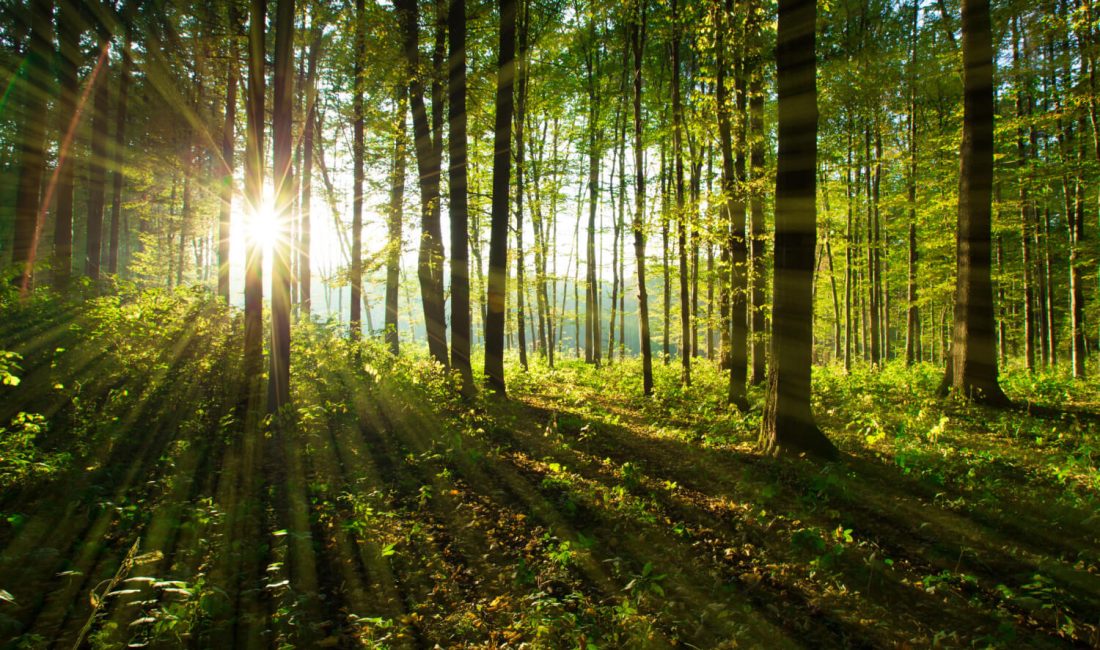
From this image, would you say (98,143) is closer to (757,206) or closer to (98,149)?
(98,149)

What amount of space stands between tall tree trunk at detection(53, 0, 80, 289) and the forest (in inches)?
4.2

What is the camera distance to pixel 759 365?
45.8 ft

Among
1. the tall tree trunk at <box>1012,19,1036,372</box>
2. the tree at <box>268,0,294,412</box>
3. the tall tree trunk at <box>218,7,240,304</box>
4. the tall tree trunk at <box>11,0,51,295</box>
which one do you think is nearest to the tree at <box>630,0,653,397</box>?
the tree at <box>268,0,294,412</box>

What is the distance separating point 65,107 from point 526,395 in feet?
49.1

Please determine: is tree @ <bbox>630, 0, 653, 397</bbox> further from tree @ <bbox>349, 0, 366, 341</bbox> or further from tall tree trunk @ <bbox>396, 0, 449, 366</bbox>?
tree @ <bbox>349, 0, 366, 341</bbox>

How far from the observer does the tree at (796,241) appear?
22.2ft

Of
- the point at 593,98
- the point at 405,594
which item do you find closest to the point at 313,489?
the point at 405,594

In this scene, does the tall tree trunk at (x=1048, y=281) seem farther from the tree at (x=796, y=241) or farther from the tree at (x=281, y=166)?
the tree at (x=281, y=166)

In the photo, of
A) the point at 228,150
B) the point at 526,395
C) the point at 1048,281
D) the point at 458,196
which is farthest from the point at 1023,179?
the point at 228,150

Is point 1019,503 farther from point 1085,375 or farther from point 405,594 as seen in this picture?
point 1085,375

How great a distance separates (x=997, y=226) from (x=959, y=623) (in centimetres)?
1860

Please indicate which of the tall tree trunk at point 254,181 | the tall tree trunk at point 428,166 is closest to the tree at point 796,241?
the tall tree trunk at point 428,166

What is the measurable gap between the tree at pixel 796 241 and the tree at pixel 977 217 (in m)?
5.06

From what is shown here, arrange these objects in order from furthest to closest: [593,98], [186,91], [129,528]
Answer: [593,98] → [186,91] → [129,528]
